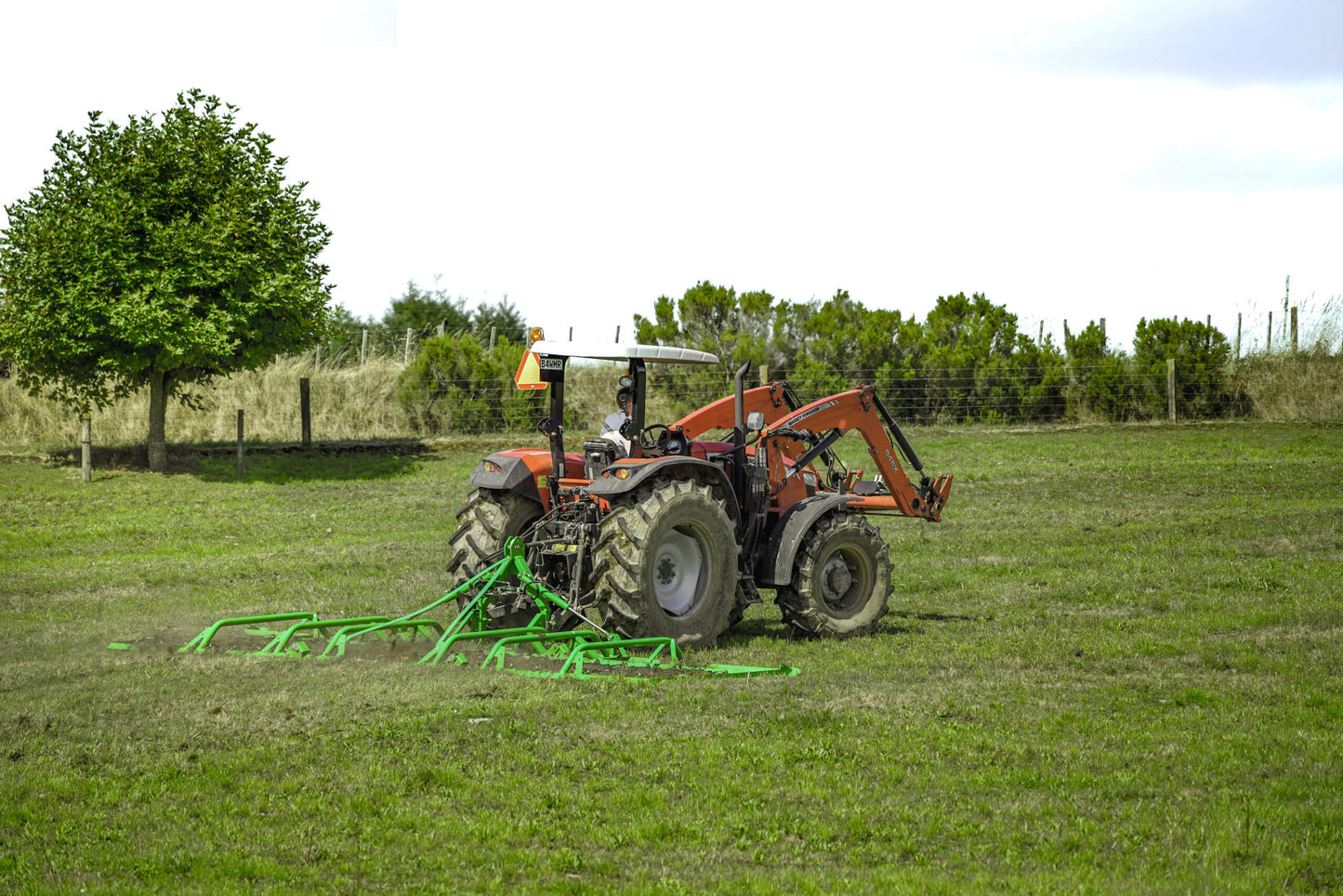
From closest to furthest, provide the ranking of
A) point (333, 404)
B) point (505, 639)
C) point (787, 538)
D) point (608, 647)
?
point (608, 647) → point (505, 639) → point (787, 538) → point (333, 404)

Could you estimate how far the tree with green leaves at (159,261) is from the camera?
21.3m

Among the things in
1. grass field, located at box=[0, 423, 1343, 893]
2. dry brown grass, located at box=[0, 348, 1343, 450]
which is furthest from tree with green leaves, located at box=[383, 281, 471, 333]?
grass field, located at box=[0, 423, 1343, 893]

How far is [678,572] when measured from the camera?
910cm

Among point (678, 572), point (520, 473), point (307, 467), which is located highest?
point (520, 473)

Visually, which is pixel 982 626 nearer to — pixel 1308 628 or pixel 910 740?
pixel 1308 628

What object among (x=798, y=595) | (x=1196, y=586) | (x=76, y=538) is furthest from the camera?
(x=76, y=538)

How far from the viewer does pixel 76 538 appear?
16.5 metres

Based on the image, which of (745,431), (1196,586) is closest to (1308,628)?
(1196,586)

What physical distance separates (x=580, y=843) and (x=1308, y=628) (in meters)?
7.08

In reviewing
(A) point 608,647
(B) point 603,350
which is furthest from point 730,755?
(B) point 603,350

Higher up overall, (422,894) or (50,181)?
(50,181)

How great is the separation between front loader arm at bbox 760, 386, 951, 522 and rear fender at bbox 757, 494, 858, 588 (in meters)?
0.53

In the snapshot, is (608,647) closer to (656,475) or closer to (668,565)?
(668,565)

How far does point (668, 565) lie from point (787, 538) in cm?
107
